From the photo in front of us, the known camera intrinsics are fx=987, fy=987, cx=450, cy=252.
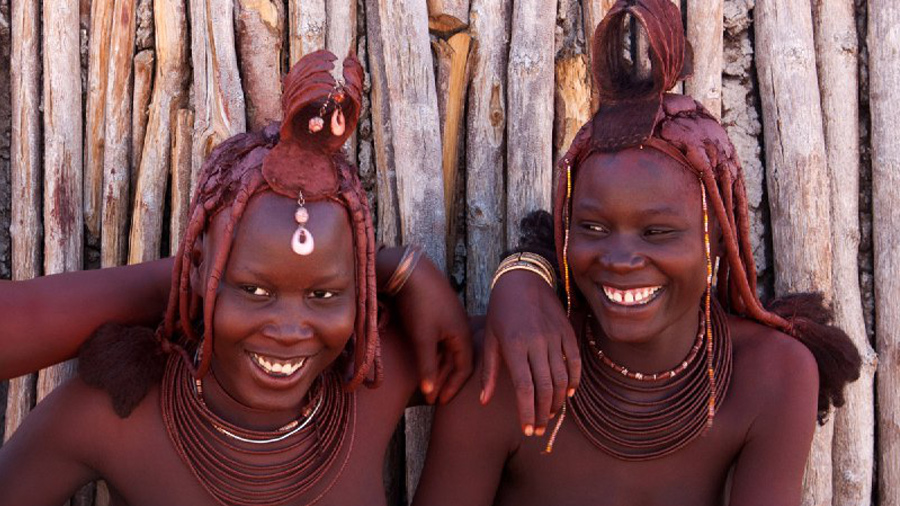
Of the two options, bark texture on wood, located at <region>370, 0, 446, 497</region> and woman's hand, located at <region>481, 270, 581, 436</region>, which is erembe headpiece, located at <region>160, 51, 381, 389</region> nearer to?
woman's hand, located at <region>481, 270, 581, 436</region>

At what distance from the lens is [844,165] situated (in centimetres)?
356

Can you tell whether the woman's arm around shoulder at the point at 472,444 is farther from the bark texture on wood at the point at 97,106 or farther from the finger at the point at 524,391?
the bark texture on wood at the point at 97,106

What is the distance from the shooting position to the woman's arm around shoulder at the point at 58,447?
2.51 m

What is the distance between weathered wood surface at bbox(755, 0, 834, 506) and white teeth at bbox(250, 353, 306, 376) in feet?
5.97

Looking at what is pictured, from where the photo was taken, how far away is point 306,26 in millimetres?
3432

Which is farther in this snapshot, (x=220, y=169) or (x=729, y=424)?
(x=729, y=424)

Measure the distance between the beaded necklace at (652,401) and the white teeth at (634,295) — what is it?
0.26m

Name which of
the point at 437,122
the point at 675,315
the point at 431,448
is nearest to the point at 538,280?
the point at 675,315

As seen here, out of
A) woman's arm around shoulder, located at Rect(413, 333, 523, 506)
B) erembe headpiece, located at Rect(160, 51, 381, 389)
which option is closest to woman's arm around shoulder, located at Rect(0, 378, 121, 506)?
erembe headpiece, located at Rect(160, 51, 381, 389)

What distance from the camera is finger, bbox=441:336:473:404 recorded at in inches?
112

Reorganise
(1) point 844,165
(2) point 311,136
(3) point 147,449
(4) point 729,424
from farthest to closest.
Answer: (1) point 844,165 < (4) point 729,424 < (3) point 147,449 < (2) point 311,136

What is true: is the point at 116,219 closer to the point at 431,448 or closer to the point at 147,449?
the point at 147,449

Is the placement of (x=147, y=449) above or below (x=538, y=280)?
below

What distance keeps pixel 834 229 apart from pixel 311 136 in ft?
6.69
